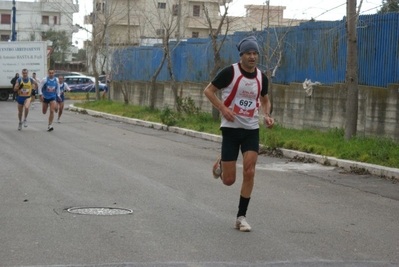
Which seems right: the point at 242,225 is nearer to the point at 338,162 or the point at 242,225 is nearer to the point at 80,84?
the point at 338,162

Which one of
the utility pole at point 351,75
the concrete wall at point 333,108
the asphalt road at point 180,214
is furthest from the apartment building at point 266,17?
the asphalt road at point 180,214

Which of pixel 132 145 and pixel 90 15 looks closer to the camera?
pixel 132 145

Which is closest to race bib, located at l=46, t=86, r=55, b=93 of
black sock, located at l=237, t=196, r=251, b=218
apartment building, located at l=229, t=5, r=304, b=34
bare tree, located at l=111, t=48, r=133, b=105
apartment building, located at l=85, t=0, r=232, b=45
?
apartment building, located at l=85, t=0, r=232, b=45

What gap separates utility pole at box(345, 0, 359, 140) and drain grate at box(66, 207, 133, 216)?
8855 mm

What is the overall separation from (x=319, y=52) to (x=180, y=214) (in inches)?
514

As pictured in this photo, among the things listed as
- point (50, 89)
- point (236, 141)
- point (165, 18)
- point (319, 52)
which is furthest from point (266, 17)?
point (236, 141)

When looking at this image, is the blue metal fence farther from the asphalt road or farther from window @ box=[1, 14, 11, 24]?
window @ box=[1, 14, 11, 24]

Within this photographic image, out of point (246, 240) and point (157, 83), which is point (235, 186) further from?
point (157, 83)

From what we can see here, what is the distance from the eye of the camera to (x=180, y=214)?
9250 millimetres

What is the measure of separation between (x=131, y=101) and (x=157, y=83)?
458 cm

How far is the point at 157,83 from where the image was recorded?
112 feet

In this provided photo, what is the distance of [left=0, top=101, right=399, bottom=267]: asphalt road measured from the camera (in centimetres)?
716

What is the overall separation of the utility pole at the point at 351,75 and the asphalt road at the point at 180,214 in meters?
1.81

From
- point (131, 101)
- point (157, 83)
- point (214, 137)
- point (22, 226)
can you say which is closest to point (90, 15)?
point (131, 101)
